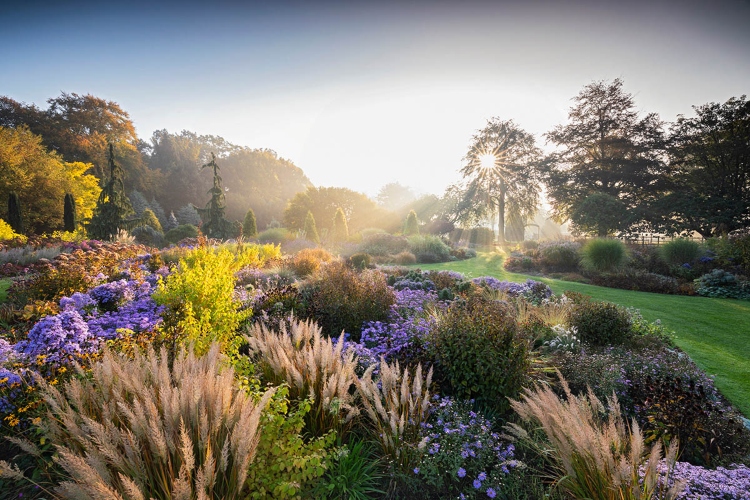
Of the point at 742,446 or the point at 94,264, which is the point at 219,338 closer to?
the point at 742,446

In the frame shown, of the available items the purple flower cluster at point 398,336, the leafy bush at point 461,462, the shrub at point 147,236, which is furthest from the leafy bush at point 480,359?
the shrub at point 147,236

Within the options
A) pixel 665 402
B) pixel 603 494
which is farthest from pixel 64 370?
pixel 665 402

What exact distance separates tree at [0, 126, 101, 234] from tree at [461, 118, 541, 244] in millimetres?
31760

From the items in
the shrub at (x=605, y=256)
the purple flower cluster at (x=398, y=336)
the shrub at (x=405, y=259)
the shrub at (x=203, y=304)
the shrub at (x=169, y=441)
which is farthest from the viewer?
the shrub at (x=405, y=259)

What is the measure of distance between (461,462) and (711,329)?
24.5 feet

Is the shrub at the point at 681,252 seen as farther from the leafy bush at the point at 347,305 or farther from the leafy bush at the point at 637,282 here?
the leafy bush at the point at 347,305

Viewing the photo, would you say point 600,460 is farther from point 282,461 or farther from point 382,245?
point 382,245

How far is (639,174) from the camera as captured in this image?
24469 mm

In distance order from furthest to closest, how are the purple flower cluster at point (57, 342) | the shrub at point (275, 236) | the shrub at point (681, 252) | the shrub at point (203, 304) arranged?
the shrub at point (275, 236), the shrub at point (681, 252), the shrub at point (203, 304), the purple flower cluster at point (57, 342)

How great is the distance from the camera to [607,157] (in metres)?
25.9

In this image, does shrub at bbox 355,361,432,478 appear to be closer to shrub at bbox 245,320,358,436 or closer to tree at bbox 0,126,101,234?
shrub at bbox 245,320,358,436

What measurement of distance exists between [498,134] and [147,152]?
166 ft

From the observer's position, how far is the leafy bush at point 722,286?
9.71 meters

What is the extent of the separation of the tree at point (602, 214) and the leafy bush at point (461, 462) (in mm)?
25549
